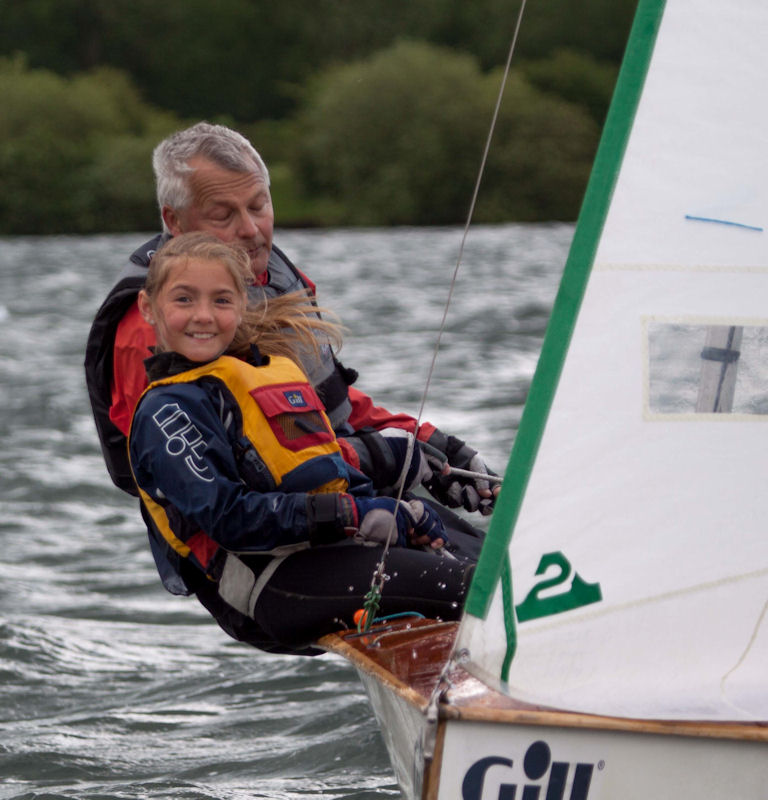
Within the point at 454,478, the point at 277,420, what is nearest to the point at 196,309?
the point at 277,420

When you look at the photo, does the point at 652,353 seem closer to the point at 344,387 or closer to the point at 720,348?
the point at 720,348

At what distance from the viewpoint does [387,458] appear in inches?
105

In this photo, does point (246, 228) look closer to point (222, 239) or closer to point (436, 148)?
point (222, 239)

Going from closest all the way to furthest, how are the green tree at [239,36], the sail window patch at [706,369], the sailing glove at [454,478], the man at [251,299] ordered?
the sail window patch at [706,369]
the man at [251,299]
the sailing glove at [454,478]
the green tree at [239,36]

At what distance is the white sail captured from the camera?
1923 millimetres

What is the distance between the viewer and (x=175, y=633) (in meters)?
5.39

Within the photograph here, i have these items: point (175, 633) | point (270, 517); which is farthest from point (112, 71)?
point (270, 517)

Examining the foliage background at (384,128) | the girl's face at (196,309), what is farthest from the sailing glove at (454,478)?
the foliage background at (384,128)

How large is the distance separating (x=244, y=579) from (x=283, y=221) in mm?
35233

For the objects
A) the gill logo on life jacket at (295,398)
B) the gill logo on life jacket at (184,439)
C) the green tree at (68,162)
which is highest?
the gill logo on life jacket at (295,398)

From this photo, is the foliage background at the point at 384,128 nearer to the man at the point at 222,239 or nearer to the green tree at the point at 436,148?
the green tree at the point at 436,148

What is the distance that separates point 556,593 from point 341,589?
59cm

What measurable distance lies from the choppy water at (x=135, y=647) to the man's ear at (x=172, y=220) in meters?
1.33

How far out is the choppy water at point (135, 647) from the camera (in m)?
3.62
